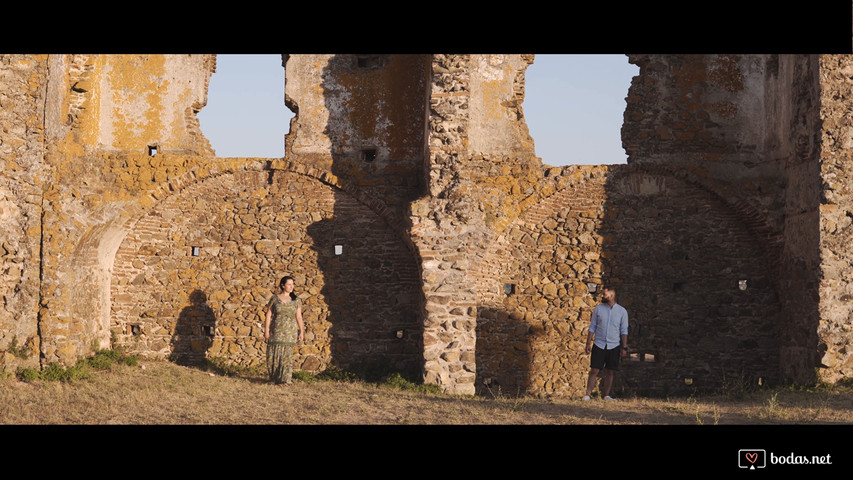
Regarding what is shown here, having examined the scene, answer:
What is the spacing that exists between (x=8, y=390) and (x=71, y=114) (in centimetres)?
386

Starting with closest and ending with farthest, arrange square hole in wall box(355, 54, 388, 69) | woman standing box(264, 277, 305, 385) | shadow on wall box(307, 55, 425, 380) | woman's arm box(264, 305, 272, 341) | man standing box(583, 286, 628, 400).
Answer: man standing box(583, 286, 628, 400)
woman's arm box(264, 305, 272, 341)
woman standing box(264, 277, 305, 385)
shadow on wall box(307, 55, 425, 380)
square hole in wall box(355, 54, 388, 69)

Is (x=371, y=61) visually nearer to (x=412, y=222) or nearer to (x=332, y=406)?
(x=412, y=222)

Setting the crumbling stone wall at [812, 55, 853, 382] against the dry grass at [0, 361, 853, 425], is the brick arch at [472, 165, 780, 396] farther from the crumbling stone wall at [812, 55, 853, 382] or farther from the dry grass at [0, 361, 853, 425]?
the dry grass at [0, 361, 853, 425]

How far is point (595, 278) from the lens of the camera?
35.4ft

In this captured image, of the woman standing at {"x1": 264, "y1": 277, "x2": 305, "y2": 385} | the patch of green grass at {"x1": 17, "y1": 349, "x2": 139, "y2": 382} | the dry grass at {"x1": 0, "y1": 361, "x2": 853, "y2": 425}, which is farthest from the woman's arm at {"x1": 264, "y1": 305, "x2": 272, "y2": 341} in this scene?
the patch of green grass at {"x1": 17, "y1": 349, "x2": 139, "y2": 382}

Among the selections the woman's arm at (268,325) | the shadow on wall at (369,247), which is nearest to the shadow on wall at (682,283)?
the shadow on wall at (369,247)

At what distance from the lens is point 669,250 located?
10.8 meters

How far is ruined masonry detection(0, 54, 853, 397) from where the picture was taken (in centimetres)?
1013

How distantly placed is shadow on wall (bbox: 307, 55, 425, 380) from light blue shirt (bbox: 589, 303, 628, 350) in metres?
2.68

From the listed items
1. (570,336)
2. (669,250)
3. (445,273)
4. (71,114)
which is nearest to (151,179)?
(71,114)

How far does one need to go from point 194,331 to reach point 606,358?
5776 mm

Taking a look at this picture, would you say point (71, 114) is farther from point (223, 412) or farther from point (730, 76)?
point (730, 76)

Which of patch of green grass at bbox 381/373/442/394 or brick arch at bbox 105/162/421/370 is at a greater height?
brick arch at bbox 105/162/421/370

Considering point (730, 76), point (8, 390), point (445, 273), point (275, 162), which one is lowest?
point (8, 390)
